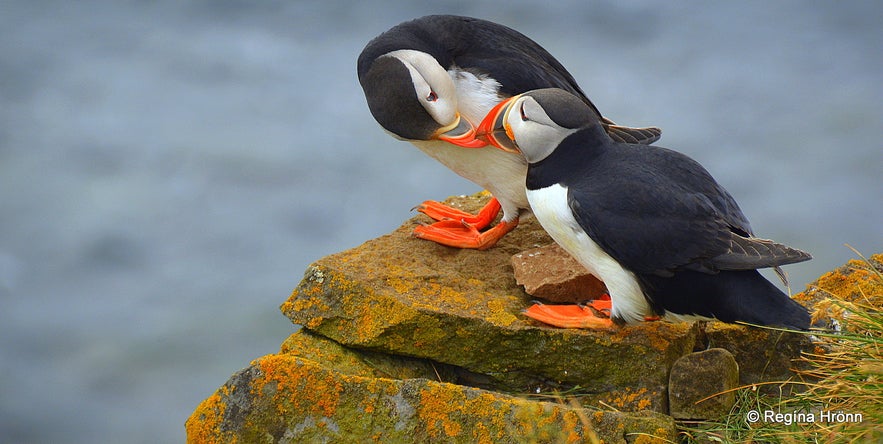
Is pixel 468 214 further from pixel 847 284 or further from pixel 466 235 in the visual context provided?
pixel 847 284

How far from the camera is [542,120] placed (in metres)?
6.76

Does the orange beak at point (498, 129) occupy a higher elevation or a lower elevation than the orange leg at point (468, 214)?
higher

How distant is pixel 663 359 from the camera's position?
6773 millimetres

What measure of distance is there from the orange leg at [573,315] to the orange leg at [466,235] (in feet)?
2.58

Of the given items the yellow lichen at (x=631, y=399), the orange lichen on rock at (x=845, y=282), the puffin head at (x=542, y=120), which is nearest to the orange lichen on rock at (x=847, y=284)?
the orange lichen on rock at (x=845, y=282)

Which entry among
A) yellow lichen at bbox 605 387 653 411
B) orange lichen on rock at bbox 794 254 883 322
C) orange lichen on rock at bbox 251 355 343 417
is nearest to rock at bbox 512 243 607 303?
yellow lichen at bbox 605 387 653 411

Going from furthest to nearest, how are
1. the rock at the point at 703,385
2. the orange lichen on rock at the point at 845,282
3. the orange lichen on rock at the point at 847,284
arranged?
the orange lichen on rock at the point at 845,282 → the orange lichen on rock at the point at 847,284 → the rock at the point at 703,385

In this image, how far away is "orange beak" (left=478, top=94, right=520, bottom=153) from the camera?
7070mm

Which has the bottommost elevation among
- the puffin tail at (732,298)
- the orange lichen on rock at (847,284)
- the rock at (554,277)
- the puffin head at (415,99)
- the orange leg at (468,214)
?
the orange lichen on rock at (847,284)

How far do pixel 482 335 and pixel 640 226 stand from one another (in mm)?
1173

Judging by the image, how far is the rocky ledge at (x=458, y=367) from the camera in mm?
6109

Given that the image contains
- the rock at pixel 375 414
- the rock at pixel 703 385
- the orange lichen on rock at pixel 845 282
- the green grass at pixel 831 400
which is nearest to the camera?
the green grass at pixel 831 400

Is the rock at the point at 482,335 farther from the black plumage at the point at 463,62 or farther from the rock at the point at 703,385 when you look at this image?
the black plumage at the point at 463,62

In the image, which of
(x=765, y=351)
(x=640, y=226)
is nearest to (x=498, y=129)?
(x=640, y=226)
